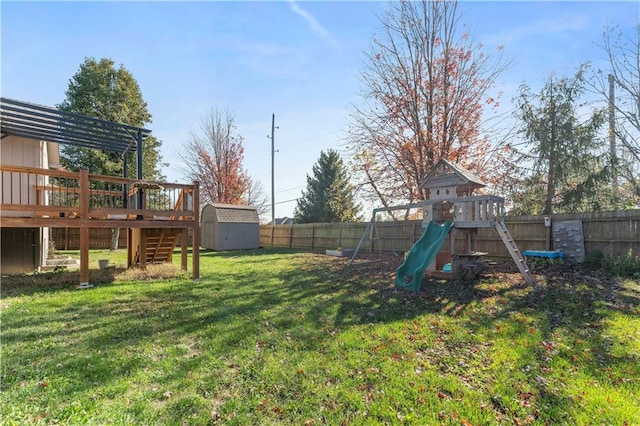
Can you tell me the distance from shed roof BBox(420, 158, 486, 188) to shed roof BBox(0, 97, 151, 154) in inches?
306

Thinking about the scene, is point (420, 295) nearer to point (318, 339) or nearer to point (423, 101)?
point (318, 339)

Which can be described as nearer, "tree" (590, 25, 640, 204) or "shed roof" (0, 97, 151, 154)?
"shed roof" (0, 97, 151, 154)

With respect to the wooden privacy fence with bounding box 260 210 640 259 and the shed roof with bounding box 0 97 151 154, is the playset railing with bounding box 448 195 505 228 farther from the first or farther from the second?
Answer: the shed roof with bounding box 0 97 151 154

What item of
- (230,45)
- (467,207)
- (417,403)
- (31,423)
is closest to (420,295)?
(467,207)

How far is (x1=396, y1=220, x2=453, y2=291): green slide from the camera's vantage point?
21.9ft

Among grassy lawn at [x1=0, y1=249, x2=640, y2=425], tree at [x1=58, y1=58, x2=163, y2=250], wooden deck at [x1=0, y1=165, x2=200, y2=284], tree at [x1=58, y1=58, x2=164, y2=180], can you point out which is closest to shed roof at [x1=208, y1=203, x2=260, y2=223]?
tree at [x1=58, y1=58, x2=163, y2=250]

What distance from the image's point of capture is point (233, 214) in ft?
64.3

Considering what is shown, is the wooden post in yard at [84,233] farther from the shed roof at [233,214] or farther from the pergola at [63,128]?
the shed roof at [233,214]

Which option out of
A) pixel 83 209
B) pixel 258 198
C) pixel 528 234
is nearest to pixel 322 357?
pixel 83 209

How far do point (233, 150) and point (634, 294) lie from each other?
2612cm

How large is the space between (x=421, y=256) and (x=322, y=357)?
4.40m

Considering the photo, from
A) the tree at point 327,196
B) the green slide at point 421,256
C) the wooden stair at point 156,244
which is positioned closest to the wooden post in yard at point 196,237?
the wooden stair at point 156,244

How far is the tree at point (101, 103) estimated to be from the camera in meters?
18.4

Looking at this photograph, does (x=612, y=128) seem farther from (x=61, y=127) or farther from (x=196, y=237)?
(x=61, y=127)
